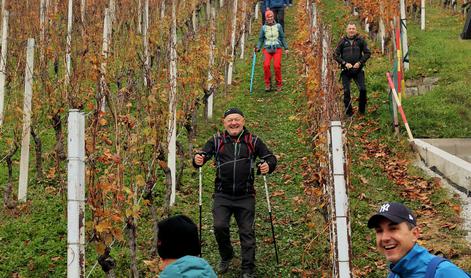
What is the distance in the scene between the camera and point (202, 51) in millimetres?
10688

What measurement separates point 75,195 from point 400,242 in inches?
85.5

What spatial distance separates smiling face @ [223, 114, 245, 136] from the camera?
18.7ft

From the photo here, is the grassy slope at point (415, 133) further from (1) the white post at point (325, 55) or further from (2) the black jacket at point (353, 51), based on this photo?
(1) the white post at point (325, 55)

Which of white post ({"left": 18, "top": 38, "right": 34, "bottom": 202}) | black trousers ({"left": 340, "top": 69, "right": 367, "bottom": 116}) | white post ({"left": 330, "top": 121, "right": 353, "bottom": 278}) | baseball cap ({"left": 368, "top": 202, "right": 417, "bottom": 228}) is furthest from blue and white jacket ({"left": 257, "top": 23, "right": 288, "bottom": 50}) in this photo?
baseball cap ({"left": 368, "top": 202, "right": 417, "bottom": 228})

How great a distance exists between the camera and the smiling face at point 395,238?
2.83 m

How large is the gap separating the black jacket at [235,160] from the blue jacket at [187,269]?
2.94 meters

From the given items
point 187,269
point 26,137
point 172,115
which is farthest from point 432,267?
point 26,137

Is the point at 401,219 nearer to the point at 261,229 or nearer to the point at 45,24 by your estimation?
the point at 261,229

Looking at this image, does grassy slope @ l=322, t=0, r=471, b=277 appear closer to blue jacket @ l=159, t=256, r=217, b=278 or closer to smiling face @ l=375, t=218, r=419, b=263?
smiling face @ l=375, t=218, r=419, b=263

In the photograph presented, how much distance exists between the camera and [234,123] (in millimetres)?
5703

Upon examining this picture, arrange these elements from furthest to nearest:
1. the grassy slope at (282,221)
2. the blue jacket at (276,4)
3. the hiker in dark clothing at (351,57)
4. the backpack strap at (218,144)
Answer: the blue jacket at (276,4) → the hiker in dark clothing at (351,57) → the grassy slope at (282,221) → the backpack strap at (218,144)

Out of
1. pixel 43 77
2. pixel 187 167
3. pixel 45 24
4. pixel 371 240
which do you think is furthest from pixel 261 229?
pixel 45 24

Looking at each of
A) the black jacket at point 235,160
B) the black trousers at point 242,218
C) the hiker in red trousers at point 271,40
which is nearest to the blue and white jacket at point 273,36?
the hiker in red trousers at point 271,40

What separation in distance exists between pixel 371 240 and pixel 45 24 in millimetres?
6506
